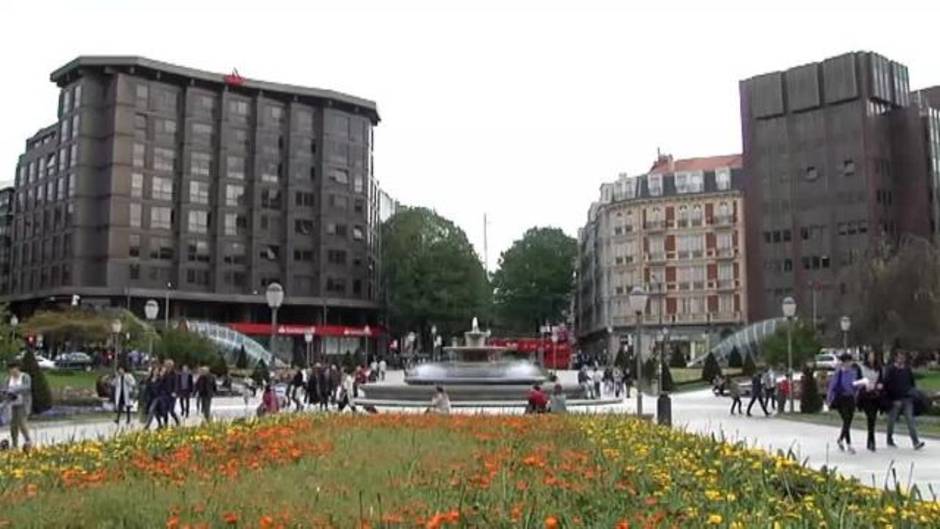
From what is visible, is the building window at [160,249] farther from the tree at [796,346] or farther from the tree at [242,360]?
the tree at [796,346]

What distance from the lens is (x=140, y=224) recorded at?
280ft

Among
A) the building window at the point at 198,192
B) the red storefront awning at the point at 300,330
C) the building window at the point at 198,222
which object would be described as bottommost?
the red storefront awning at the point at 300,330

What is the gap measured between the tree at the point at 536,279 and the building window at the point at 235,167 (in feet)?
107

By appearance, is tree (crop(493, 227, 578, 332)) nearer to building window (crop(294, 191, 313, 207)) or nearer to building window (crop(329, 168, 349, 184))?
building window (crop(329, 168, 349, 184))

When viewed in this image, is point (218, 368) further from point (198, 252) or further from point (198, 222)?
point (198, 222)

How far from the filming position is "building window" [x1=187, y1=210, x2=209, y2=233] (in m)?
88.3

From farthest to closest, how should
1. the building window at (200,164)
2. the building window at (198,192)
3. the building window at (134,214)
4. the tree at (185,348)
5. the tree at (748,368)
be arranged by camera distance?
the building window at (200,164), the building window at (198,192), the building window at (134,214), the tree at (748,368), the tree at (185,348)

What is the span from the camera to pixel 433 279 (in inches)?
3775

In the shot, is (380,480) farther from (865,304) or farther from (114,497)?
(865,304)

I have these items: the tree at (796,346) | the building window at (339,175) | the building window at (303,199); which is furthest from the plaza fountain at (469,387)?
the building window at (339,175)

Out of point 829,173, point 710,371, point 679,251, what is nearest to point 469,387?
point 710,371

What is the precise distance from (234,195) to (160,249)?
8.90 m

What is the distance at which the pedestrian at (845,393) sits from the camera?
17391mm

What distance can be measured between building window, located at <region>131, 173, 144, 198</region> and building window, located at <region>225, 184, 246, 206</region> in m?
7.91
